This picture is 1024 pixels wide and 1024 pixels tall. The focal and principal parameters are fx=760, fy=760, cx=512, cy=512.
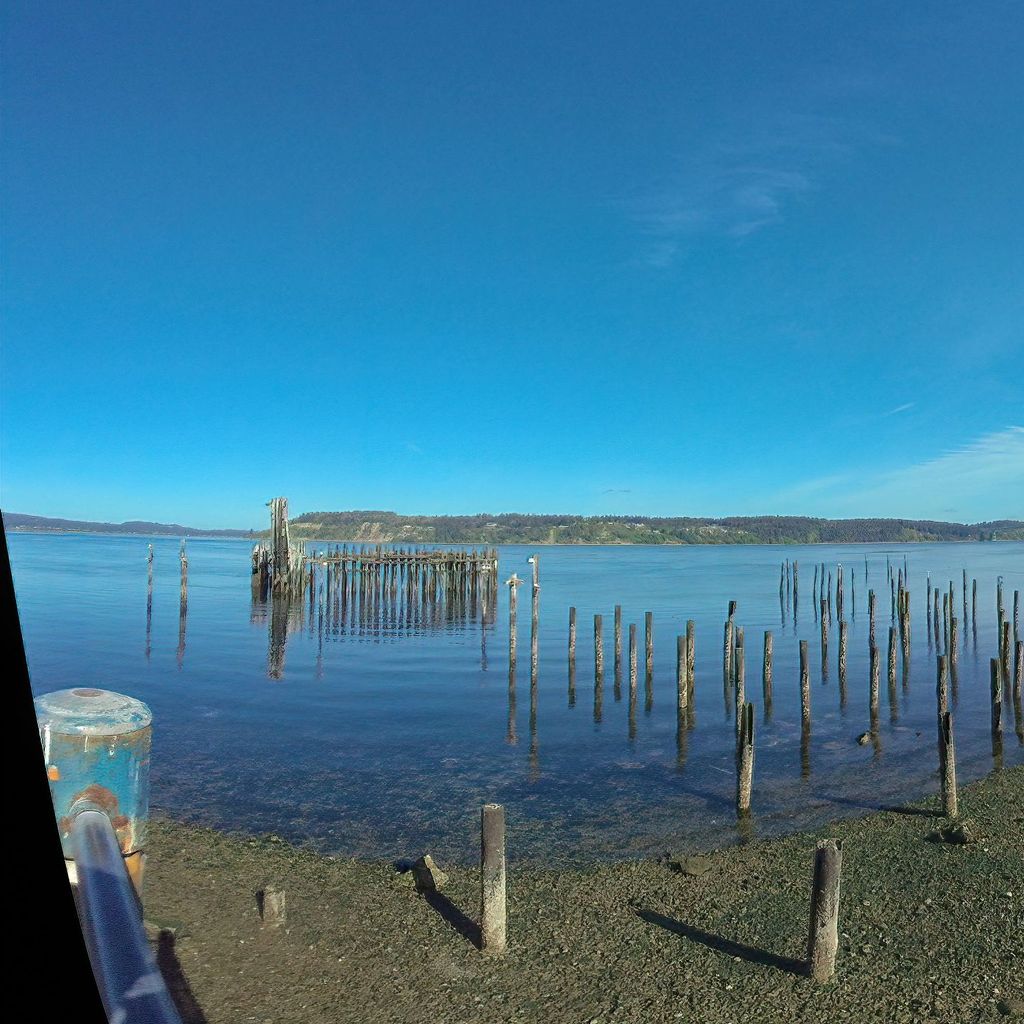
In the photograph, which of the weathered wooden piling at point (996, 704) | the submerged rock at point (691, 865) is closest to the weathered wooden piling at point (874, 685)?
the weathered wooden piling at point (996, 704)

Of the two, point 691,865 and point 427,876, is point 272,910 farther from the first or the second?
point 691,865

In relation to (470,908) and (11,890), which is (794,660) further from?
(11,890)

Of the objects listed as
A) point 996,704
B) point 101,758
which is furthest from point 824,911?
point 996,704

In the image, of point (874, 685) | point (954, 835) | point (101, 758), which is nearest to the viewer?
point (101, 758)

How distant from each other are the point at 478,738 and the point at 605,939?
29.2ft

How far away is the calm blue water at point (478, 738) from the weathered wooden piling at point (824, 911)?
11.7 feet

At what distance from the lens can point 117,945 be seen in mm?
2020

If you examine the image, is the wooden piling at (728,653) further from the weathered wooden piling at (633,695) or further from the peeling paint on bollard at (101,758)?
the peeling paint on bollard at (101,758)

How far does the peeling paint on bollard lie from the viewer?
5.52m

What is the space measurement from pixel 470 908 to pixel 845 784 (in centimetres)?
804

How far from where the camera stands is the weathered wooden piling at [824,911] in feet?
21.4

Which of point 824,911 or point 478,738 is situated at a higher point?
point 824,911

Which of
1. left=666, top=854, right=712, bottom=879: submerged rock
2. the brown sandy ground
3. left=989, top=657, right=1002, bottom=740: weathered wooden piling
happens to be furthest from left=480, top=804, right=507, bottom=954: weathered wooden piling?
left=989, top=657, right=1002, bottom=740: weathered wooden piling

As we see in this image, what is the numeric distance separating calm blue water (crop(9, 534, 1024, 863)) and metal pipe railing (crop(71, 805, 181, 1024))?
8.06m
